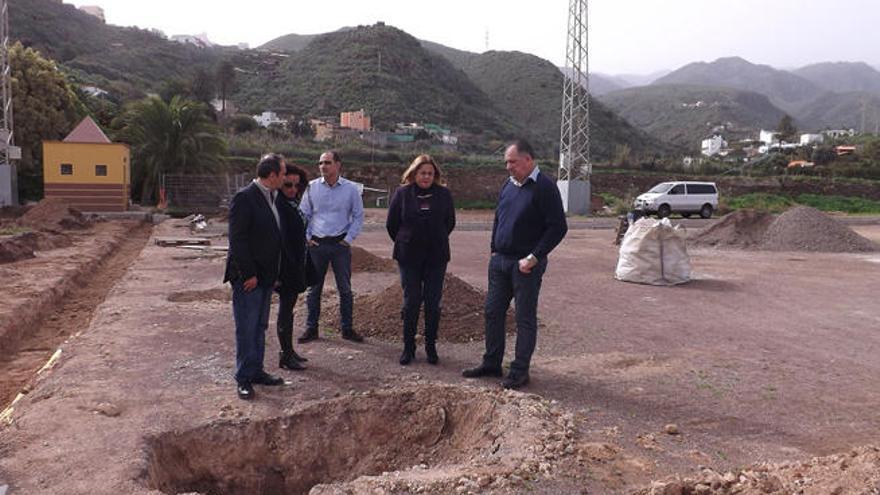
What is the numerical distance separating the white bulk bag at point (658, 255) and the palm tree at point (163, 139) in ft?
77.8

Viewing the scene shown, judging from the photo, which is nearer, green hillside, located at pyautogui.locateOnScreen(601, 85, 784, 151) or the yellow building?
the yellow building

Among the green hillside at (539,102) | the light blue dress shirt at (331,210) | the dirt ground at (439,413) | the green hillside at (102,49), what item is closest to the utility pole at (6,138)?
the dirt ground at (439,413)

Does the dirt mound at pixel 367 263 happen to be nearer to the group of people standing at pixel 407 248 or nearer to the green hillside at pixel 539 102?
the group of people standing at pixel 407 248

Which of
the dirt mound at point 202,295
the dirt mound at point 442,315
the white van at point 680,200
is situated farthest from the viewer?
the white van at point 680,200

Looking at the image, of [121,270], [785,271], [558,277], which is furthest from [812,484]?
[121,270]

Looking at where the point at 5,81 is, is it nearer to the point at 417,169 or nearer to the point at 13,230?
the point at 13,230

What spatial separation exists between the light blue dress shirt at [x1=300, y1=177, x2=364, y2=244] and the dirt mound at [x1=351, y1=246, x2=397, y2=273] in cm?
556

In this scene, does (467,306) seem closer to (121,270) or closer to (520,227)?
(520,227)

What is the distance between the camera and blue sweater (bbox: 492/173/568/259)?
503 cm

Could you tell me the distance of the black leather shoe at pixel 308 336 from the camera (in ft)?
21.6

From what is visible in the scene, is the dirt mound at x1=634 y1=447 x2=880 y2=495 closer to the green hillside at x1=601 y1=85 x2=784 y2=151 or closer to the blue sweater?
the blue sweater

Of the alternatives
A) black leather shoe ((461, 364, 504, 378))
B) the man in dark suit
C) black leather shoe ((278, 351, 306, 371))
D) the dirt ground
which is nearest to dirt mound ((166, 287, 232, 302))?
the dirt ground

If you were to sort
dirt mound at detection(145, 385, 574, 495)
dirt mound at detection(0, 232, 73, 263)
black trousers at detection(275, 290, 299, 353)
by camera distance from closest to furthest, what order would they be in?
dirt mound at detection(145, 385, 574, 495) < black trousers at detection(275, 290, 299, 353) < dirt mound at detection(0, 232, 73, 263)

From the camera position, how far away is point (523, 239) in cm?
512
